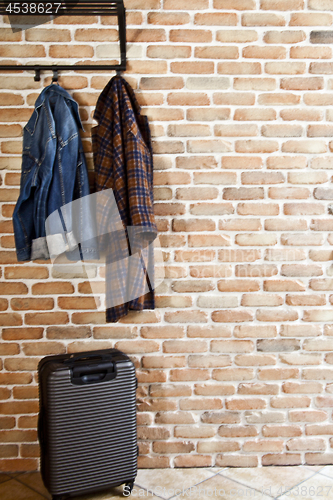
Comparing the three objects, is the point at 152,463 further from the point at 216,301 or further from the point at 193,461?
the point at 216,301

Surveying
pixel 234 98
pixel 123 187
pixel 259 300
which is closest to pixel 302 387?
pixel 259 300

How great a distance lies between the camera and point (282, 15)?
5.84 feet

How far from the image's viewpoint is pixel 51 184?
1.66 m

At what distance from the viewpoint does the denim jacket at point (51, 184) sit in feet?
5.39

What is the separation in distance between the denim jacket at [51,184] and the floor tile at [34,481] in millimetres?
941

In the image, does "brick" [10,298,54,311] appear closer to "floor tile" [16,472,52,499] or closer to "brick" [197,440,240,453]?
"floor tile" [16,472,52,499]

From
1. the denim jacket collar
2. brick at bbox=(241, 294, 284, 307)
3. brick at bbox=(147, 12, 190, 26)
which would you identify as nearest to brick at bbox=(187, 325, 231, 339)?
brick at bbox=(241, 294, 284, 307)

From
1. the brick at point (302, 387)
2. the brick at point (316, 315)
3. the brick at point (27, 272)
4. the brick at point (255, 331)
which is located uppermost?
the brick at point (27, 272)

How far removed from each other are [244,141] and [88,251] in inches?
32.7

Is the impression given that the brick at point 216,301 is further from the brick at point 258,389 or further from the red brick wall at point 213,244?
the brick at point 258,389

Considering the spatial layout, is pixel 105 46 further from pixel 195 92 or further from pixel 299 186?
pixel 299 186

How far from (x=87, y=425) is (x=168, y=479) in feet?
1.54

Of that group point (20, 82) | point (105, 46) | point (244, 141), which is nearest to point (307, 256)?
point (244, 141)

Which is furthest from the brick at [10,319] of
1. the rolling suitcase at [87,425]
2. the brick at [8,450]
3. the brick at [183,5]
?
the brick at [183,5]
